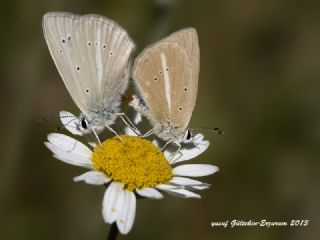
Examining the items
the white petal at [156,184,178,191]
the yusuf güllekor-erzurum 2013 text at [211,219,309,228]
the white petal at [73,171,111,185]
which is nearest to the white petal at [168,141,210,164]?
the white petal at [156,184,178,191]

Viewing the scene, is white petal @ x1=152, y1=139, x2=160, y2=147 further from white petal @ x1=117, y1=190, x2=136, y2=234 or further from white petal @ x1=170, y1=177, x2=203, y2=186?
white petal @ x1=117, y1=190, x2=136, y2=234

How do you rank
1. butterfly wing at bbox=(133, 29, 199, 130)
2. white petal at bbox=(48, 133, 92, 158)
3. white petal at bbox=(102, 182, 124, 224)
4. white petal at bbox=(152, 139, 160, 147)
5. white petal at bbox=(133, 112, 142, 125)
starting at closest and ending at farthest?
white petal at bbox=(102, 182, 124, 224)
white petal at bbox=(48, 133, 92, 158)
butterfly wing at bbox=(133, 29, 199, 130)
white petal at bbox=(152, 139, 160, 147)
white petal at bbox=(133, 112, 142, 125)

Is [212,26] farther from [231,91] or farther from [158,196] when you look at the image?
[158,196]

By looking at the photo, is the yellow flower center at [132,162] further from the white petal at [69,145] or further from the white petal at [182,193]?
the white petal at [182,193]

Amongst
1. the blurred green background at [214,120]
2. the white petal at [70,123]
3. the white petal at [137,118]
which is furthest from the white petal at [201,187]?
the blurred green background at [214,120]

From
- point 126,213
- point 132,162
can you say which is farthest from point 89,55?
point 126,213
